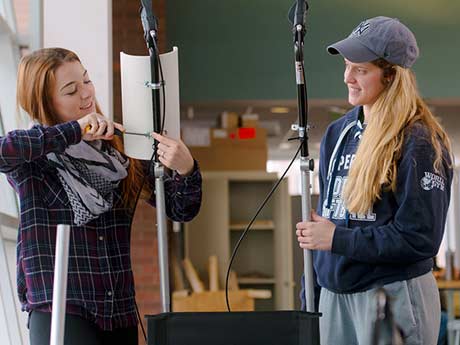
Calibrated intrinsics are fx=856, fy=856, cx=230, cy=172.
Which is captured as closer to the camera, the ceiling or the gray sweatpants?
the gray sweatpants

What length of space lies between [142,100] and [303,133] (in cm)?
37

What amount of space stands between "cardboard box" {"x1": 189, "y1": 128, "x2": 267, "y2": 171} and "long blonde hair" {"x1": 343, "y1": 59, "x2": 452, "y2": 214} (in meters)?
3.82

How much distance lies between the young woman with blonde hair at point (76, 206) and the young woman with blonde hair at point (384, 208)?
37 centimetres

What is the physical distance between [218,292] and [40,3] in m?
2.35

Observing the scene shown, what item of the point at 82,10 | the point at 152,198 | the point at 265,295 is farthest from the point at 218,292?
the point at 152,198

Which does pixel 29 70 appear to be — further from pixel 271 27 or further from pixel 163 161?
pixel 271 27

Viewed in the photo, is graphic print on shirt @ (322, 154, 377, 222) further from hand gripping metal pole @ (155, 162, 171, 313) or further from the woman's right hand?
the woman's right hand

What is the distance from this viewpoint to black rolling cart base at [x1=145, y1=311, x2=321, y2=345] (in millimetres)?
1666

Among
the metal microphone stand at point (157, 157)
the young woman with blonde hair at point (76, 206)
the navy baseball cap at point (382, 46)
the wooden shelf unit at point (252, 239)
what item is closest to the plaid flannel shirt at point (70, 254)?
the young woman with blonde hair at point (76, 206)

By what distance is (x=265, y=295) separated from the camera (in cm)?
499

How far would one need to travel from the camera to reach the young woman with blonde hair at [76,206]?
1.83m

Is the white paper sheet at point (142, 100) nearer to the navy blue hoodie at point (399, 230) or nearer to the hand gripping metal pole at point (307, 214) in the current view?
the hand gripping metal pole at point (307, 214)

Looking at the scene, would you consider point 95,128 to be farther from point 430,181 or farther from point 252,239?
point 252,239

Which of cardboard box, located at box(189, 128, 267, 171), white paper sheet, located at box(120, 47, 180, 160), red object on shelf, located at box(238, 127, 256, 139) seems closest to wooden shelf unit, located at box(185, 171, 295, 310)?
cardboard box, located at box(189, 128, 267, 171)
